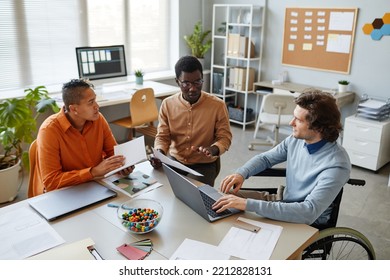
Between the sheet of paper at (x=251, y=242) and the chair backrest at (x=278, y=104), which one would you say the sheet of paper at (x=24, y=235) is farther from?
the chair backrest at (x=278, y=104)

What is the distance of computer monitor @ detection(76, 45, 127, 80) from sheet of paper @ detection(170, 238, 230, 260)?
3.00 metres

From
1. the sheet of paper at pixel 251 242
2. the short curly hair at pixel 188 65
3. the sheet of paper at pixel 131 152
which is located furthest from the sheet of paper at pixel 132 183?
the short curly hair at pixel 188 65

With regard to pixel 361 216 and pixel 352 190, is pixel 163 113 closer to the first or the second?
pixel 361 216

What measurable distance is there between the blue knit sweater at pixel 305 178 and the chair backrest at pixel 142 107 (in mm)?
2021

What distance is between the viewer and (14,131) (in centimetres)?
292

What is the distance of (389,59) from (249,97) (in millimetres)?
1999

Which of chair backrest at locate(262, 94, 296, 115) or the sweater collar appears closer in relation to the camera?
the sweater collar

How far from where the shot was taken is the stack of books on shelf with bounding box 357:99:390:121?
3701 millimetres

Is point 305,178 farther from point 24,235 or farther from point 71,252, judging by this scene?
point 24,235

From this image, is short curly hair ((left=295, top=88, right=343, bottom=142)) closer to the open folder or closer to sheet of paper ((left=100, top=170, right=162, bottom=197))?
sheet of paper ((left=100, top=170, right=162, bottom=197))

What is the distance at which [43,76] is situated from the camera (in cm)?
421

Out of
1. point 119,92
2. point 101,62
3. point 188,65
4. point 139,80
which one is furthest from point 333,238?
point 139,80

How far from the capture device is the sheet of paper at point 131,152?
1.79 metres

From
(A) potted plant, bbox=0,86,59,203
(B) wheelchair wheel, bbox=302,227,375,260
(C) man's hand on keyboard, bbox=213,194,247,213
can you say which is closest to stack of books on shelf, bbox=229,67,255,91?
(A) potted plant, bbox=0,86,59,203
